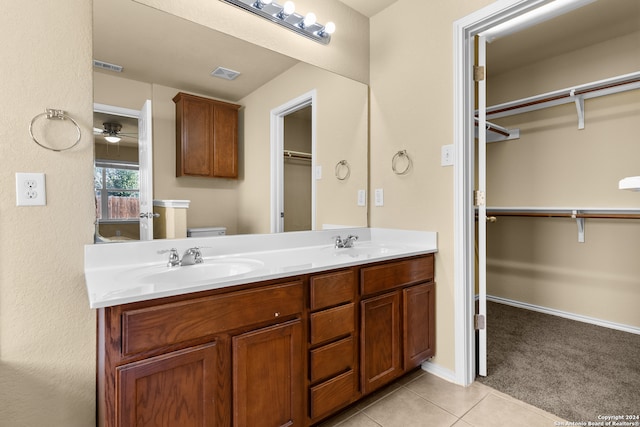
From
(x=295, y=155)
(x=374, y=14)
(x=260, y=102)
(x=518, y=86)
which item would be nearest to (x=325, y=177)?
(x=295, y=155)

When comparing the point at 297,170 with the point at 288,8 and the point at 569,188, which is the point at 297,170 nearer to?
the point at 288,8

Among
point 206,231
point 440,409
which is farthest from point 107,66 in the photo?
point 440,409

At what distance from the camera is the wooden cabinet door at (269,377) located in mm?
1183

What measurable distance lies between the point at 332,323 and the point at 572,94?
261cm

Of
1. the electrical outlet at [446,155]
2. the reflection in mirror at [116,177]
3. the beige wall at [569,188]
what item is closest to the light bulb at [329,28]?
the electrical outlet at [446,155]

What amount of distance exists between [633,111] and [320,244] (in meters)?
2.67

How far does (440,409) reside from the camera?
5.41 feet

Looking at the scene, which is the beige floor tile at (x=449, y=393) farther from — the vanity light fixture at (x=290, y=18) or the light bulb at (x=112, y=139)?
the vanity light fixture at (x=290, y=18)

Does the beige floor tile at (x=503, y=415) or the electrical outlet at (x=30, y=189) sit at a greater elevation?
the electrical outlet at (x=30, y=189)

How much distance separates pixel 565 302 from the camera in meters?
2.95

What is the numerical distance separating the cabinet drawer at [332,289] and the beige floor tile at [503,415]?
0.84 meters

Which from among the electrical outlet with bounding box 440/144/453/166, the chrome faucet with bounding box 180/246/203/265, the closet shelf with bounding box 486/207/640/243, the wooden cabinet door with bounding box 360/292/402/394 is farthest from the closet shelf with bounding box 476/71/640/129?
the chrome faucet with bounding box 180/246/203/265

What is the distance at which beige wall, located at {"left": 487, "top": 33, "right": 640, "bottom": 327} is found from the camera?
8.54ft

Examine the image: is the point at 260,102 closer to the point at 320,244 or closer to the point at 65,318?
the point at 320,244
